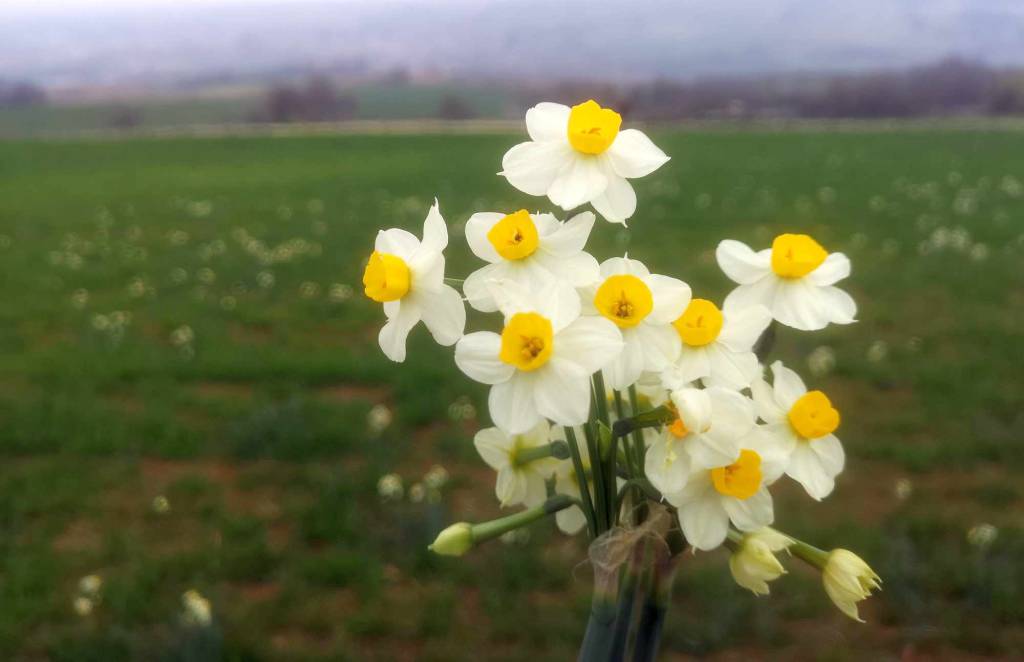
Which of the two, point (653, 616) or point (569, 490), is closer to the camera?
point (653, 616)

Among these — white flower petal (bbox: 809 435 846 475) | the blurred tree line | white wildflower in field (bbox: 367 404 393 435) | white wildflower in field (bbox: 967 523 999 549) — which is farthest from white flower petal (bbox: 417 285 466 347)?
white wildflower in field (bbox: 367 404 393 435)

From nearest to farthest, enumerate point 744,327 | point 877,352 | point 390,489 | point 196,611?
point 744,327
point 196,611
point 390,489
point 877,352

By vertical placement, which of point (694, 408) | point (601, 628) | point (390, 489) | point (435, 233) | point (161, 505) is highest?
point (435, 233)

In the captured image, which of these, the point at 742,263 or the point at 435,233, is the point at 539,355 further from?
the point at 742,263

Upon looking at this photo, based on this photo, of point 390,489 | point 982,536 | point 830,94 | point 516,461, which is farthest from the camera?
point 830,94

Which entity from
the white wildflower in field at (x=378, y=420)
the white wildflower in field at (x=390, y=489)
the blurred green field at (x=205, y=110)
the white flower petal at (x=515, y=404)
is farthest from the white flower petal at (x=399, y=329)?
the blurred green field at (x=205, y=110)

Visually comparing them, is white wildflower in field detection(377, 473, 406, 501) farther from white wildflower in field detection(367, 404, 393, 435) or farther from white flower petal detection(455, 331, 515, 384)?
white flower petal detection(455, 331, 515, 384)

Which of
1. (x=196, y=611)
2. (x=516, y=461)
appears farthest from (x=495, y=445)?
(x=196, y=611)
